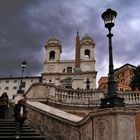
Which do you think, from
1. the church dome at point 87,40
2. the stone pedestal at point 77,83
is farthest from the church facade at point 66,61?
the stone pedestal at point 77,83

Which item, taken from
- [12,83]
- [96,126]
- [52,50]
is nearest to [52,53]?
[52,50]

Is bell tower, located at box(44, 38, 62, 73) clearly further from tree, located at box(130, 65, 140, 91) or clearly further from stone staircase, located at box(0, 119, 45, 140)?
stone staircase, located at box(0, 119, 45, 140)

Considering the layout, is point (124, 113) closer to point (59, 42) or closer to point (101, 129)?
point (101, 129)

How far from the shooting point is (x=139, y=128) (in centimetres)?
1606

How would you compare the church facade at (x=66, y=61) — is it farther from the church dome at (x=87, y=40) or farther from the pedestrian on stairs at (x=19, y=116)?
the pedestrian on stairs at (x=19, y=116)

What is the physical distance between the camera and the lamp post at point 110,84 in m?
8.22

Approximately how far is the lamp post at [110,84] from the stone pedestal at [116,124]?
1.65 ft

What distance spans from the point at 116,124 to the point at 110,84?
1729mm

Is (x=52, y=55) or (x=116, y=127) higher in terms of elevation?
(x=52, y=55)

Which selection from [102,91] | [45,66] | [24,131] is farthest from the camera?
[45,66]

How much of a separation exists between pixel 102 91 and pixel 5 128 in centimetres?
846

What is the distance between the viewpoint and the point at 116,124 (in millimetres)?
7426

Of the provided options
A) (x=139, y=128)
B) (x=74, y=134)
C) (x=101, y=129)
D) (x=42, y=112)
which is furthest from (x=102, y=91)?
(x=101, y=129)

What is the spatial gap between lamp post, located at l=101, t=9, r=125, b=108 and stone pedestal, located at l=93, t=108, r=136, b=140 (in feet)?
1.65
